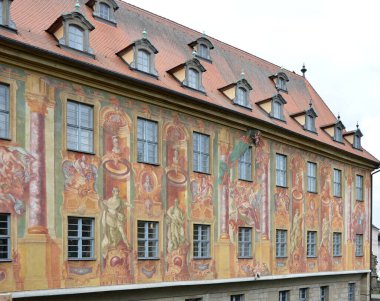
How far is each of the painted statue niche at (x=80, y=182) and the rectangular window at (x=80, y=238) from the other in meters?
0.29

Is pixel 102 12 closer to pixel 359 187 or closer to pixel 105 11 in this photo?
pixel 105 11

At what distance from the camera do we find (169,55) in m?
20.5

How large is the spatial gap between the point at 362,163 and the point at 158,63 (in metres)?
13.6

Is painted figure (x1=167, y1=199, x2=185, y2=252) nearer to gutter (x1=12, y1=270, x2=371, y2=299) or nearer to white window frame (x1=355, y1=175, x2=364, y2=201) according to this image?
gutter (x1=12, y1=270, x2=371, y2=299)

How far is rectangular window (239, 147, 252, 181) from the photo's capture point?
817 inches

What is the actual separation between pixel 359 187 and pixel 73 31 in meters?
18.1

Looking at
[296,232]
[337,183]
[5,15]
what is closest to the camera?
[5,15]

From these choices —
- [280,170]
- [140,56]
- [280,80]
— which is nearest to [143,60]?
[140,56]

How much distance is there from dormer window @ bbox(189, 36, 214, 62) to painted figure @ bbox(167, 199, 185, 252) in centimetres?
A: 732

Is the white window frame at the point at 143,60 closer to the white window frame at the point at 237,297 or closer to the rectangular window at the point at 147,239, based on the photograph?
the rectangular window at the point at 147,239

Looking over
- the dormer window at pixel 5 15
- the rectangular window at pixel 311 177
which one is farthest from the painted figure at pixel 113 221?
the rectangular window at pixel 311 177

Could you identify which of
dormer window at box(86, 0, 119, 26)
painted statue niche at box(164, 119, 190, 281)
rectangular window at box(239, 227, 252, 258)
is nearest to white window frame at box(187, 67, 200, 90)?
painted statue niche at box(164, 119, 190, 281)

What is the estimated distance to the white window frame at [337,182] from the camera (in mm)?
26406

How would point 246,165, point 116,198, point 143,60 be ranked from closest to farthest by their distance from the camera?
1. point 116,198
2. point 143,60
3. point 246,165
